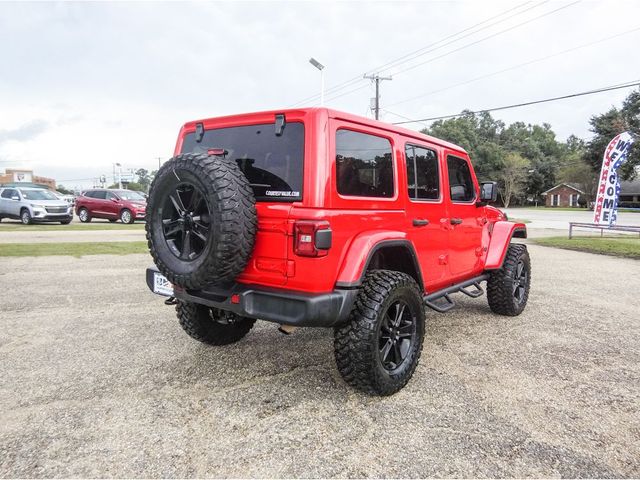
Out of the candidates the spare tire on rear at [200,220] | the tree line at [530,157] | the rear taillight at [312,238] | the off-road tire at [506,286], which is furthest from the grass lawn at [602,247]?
the tree line at [530,157]

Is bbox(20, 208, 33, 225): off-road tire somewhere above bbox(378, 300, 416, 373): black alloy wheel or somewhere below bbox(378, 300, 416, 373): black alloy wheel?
above

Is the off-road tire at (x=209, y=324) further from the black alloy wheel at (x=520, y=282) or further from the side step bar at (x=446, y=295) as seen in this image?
the black alloy wheel at (x=520, y=282)

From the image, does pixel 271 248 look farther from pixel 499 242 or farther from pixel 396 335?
pixel 499 242

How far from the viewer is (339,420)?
8.61 feet

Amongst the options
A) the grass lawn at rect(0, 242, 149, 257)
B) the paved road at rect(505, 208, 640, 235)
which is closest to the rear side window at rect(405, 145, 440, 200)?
the grass lawn at rect(0, 242, 149, 257)

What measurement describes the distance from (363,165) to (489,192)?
2124 mm

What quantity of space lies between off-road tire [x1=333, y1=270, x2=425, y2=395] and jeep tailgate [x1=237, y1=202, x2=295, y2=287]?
53 centimetres

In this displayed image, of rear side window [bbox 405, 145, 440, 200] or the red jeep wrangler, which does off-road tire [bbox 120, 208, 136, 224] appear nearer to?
the red jeep wrangler

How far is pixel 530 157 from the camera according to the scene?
71750 millimetres

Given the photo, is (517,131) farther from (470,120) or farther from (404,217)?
(404,217)

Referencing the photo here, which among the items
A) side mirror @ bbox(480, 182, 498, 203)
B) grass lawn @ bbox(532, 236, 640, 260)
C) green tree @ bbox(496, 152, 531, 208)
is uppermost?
green tree @ bbox(496, 152, 531, 208)

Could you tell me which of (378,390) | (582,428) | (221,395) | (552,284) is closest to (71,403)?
(221,395)

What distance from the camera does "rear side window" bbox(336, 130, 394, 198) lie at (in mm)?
2793

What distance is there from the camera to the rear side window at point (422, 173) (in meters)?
3.43
